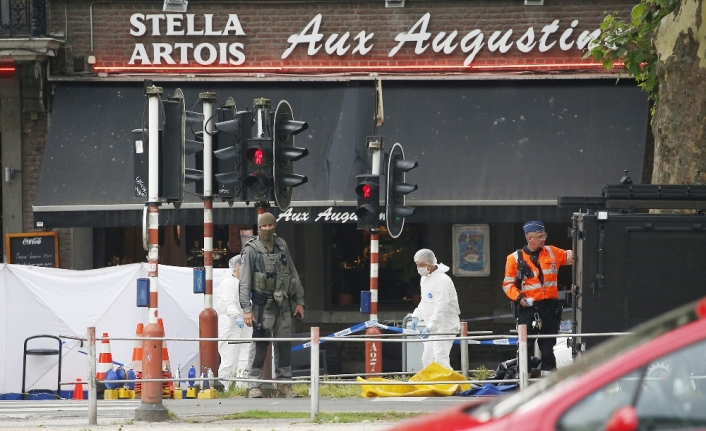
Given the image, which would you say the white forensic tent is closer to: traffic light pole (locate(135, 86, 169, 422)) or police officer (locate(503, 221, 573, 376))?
traffic light pole (locate(135, 86, 169, 422))

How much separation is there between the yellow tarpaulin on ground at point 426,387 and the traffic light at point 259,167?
241cm

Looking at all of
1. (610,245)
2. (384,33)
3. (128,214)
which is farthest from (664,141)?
(128,214)

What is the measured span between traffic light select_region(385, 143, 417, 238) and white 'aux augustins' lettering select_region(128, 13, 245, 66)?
4.10 metres

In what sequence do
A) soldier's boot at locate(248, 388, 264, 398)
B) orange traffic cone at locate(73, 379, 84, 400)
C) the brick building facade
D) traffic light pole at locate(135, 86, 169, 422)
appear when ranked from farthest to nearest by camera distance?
the brick building facade, orange traffic cone at locate(73, 379, 84, 400), soldier's boot at locate(248, 388, 264, 398), traffic light pole at locate(135, 86, 169, 422)

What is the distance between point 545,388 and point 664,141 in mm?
8964

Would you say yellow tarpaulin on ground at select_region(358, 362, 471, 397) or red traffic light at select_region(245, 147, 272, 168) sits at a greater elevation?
red traffic light at select_region(245, 147, 272, 168)

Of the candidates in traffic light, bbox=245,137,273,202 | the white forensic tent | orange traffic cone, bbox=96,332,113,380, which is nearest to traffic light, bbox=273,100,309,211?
traffic light, bbox=245,137,273,202

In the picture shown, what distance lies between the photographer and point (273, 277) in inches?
495

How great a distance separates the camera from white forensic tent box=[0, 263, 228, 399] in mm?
15102

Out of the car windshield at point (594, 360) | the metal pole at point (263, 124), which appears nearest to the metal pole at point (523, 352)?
the metal pole at point (263, 124)

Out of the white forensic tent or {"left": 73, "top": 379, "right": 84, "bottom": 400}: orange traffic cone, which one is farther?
the white forensic tent

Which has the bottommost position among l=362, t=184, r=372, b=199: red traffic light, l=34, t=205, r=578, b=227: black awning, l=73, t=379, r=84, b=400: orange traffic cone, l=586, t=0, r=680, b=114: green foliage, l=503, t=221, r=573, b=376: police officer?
l=73, t=379, r=84, b=400: orange traffic cone

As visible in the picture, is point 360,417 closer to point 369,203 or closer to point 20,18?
point 369,203

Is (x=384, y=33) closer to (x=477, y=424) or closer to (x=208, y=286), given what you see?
(x=208, y=286)
